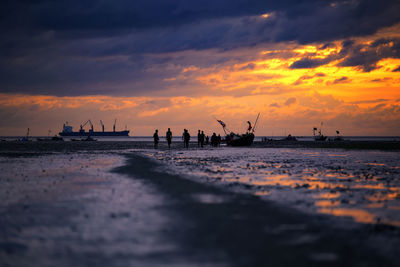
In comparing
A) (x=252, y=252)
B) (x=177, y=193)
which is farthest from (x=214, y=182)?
(x=252, y=252)

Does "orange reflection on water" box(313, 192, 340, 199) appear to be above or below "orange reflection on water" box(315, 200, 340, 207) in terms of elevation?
above

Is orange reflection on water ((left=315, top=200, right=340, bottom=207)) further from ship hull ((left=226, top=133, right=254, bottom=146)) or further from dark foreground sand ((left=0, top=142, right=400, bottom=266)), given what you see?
ship hull ((left=226, top=133, right=254, bottom=146))

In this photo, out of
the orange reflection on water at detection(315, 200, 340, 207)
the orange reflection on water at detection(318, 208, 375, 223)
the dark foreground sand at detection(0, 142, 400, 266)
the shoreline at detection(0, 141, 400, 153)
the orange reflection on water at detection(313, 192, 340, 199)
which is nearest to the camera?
the dark foreground sand at detection(0, 142, 400, 266)

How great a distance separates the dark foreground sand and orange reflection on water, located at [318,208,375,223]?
59 centimetres

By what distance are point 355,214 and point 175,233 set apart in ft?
14.1

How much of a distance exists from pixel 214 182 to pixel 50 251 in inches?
359

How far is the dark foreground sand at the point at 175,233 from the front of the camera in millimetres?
5480

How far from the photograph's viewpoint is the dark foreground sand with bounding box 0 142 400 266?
18.0 feet

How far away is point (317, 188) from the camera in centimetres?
1290

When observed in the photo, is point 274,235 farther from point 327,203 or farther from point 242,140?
point 242,140

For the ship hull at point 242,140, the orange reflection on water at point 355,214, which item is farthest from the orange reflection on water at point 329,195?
the ship hull at point 242,140

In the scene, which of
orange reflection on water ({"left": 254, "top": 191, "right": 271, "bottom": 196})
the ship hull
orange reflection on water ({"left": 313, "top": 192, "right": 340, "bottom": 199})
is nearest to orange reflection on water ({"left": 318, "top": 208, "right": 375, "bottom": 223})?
orange reflection on water ({"left": 313, "top": 192, "right": 340, "bottom": 199})

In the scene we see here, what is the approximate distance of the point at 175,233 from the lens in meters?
6.90

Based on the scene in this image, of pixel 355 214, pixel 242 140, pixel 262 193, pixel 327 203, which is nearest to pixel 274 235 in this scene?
pixel 355 214
